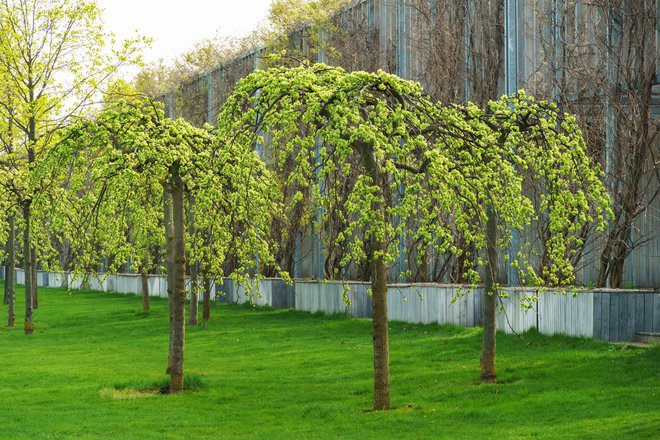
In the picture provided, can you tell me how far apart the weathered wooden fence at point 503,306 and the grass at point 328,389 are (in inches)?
17.1

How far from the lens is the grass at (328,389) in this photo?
1395cm

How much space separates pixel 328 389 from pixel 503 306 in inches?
132

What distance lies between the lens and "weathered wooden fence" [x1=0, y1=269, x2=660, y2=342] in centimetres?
1975

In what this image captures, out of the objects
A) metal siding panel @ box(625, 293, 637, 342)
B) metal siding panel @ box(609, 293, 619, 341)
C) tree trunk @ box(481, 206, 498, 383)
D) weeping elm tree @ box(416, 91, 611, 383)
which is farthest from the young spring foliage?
metal siding panel @ box(625, 293, 637, 342)

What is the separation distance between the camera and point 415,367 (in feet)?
64.2

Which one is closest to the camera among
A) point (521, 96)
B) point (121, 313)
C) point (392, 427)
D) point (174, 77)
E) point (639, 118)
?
point (392, 427)

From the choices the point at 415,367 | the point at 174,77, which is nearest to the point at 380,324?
the point at 415,367

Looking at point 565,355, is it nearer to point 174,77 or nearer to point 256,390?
point 256,390

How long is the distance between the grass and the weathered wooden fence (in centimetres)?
43

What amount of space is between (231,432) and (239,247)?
453 centimetres

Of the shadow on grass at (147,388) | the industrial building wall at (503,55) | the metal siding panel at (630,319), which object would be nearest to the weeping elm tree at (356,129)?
the shadow on grass at (147,388)

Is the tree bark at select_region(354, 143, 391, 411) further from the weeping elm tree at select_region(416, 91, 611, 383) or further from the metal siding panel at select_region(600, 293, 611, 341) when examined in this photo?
the metal siding panel at select_region(600, 293, 611, 341)

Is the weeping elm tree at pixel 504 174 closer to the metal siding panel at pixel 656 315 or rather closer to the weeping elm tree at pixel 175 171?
the weeping elm tree at pixel 175 171

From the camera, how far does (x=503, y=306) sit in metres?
18.7
